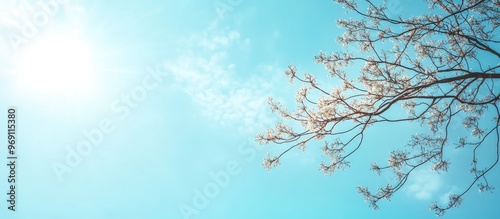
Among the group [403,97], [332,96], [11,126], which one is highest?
[11,126]

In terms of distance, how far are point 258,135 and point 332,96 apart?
1650mm

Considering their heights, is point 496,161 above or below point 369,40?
below

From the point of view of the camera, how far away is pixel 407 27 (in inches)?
253

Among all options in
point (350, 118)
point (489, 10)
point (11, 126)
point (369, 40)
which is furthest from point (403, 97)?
point (11, 126)

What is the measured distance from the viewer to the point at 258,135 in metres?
6.23

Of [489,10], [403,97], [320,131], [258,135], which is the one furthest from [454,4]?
[258,135]

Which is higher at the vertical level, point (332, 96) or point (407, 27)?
point (407, 27)

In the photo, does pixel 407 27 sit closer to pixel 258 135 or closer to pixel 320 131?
pixel 320 131

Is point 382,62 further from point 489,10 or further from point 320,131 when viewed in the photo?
point 489,10

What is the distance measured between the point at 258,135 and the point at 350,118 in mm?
1828

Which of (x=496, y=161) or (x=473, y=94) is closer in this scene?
(x=496, y=161)

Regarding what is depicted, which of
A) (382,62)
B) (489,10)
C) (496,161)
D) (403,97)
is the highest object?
(489,10)

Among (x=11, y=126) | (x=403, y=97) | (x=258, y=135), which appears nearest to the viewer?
(x=403, y=97)

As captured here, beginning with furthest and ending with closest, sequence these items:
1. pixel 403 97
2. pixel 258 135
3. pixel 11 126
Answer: pixel 11 126
pixel 258 135
pixel 403 97
